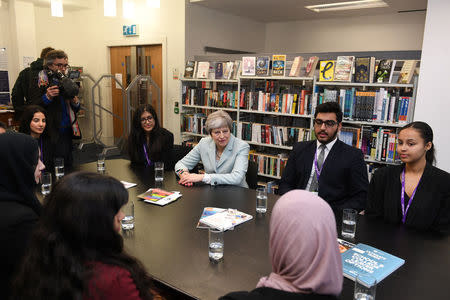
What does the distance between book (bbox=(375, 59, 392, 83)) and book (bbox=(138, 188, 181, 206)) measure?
8.57 feet

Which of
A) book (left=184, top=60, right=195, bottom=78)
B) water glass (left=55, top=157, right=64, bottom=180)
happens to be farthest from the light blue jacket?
book (left=184, top=60, right=195, bottom=78)

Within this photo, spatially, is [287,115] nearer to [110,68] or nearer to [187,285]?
[187,285]

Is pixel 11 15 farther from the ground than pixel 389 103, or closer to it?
farther from the ground

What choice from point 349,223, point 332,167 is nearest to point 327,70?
point 332,167

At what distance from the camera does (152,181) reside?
2.65m

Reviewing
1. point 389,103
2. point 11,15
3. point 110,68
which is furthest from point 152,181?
point 11,15

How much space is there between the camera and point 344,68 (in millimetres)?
3836

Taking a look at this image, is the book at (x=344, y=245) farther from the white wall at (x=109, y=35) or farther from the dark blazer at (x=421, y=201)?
the white wall at (x=109, y=35)

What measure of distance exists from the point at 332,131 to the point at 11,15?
21.2ft

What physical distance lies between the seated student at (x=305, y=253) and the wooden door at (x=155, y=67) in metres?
5.33

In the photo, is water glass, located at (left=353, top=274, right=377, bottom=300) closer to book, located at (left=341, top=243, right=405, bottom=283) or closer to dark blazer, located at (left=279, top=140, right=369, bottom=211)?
book, located at (left=341, top=243, right=405, bottom=283)

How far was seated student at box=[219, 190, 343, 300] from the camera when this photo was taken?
0.90m

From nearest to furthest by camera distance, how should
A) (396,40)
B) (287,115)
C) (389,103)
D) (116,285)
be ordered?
1. (116,285)
2. (389,103)
3. (287,115)
4. (396,40)

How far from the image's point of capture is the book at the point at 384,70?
142 inches
